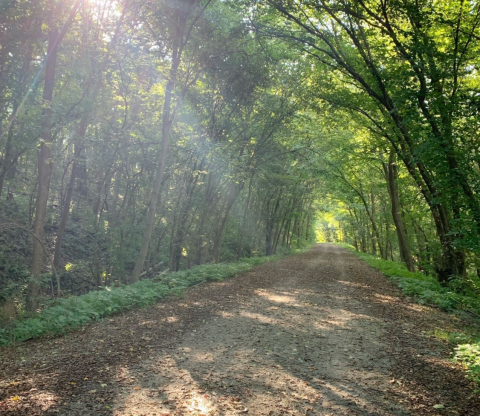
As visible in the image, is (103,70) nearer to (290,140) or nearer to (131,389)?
(131,389)

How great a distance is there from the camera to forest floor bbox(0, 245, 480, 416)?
3463 millimetres

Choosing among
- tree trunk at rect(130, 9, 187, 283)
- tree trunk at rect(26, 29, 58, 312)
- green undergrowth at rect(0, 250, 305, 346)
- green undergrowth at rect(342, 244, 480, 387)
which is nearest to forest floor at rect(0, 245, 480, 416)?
green undergrowth at rect(342, 244, 480, 387)

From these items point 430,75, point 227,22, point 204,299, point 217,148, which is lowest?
point 204,299

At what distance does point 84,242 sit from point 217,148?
775 centimetres

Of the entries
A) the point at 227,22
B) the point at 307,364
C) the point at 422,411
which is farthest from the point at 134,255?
the point at 422,411

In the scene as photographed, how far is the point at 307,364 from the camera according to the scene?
4.63m

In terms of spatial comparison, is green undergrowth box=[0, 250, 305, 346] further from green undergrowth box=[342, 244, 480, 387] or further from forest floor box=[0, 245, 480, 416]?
green undergrowth box=[342, 244, 480, 387]

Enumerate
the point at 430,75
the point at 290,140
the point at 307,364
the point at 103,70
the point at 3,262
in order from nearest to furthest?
the point at 307,364 → the point at 430,75 → the point at 103,70 → the point at 3,262 → the point at 290,140

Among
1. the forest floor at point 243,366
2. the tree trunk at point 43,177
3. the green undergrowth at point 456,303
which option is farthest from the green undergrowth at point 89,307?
the green undergrowth at point 456,303

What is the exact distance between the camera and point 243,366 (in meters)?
4.48

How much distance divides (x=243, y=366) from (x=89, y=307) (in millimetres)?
4206

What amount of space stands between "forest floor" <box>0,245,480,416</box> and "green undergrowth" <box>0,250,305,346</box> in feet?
1.11

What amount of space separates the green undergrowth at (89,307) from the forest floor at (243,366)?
34 centimetres

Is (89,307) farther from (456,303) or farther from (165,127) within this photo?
(456,303)
